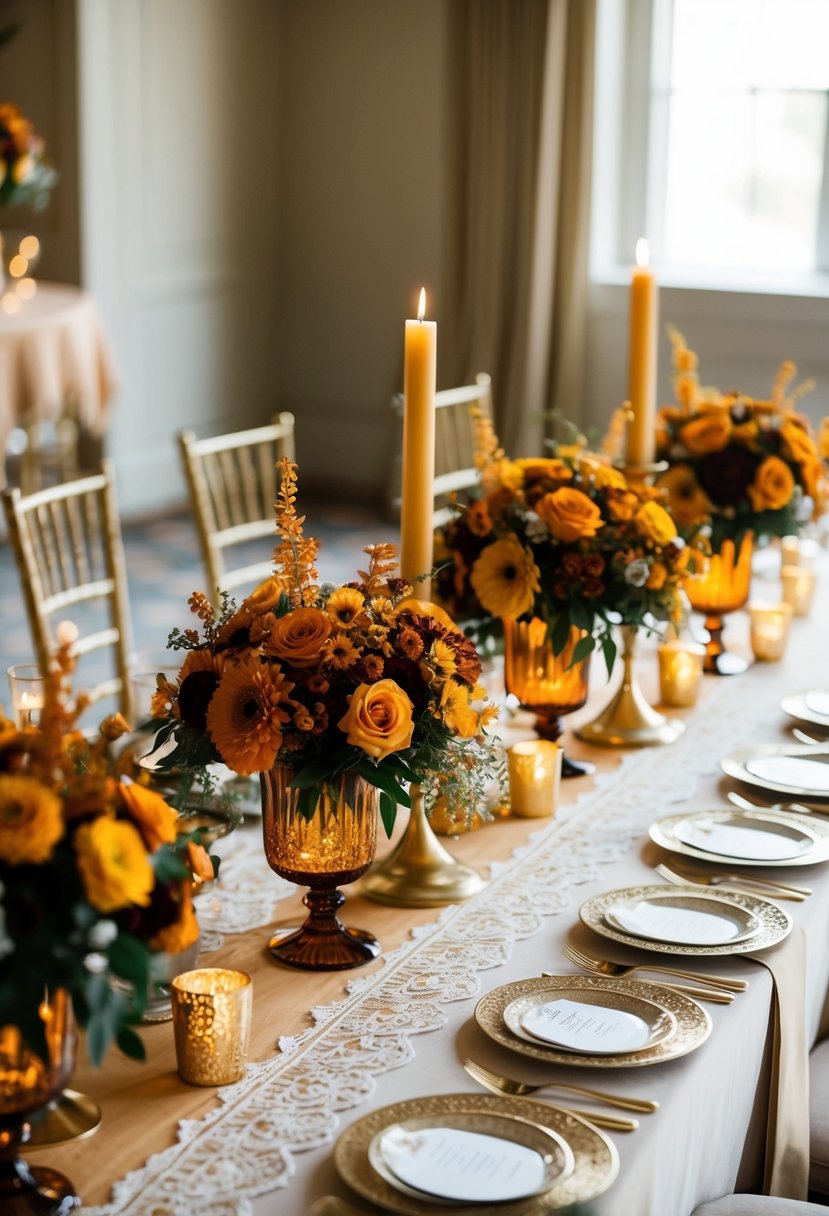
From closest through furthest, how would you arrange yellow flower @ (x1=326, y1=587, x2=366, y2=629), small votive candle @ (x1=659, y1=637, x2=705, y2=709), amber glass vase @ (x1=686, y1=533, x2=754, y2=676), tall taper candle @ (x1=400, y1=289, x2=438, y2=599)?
yellow flower @ (x1=326, y1=587, x2=366, y2=629) < tall taper candle @ (x1=400, y1=289, x2=438, y2=599) < small votive candle @ (x1=659, y1=637, x2=705, y2=709) < amber glass vase @ (x1=686, y1=533, x2=754, y2=676)

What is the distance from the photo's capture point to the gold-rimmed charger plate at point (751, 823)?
157 cm

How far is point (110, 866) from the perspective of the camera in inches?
35.3

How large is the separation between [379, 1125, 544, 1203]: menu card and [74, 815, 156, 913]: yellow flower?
0.92 ft

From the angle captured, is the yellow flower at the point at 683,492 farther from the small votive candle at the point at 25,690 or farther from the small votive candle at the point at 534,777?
the small votive candle at the point at 25,690

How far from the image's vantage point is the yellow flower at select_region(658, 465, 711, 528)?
222 centimetres

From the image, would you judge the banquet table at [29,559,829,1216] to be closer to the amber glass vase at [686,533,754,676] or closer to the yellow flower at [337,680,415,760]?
the yellow flower at [337,680,415,760]

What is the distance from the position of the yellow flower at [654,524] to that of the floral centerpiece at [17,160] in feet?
12.5

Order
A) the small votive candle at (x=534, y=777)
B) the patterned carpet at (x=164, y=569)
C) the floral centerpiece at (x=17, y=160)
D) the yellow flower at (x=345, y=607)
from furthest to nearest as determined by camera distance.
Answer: the floral centerpiece at (x=17, y=160) → the patterned carpet at (x=164, y=569) → the small votive candle at (x=534, y=777) → the yellow flower at (x=345, y=607)

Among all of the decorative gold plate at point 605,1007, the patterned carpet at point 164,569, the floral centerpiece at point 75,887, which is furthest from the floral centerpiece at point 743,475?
the patterned carpet at point 164,569

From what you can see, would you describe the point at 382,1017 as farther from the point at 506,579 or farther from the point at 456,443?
the point at 456,443

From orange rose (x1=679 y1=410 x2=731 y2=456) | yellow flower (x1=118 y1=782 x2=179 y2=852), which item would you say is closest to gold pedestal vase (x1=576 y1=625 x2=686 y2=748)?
orange rose (x1=679 y1=410 x2=731 y2=456)

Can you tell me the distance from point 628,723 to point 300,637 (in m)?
0.87

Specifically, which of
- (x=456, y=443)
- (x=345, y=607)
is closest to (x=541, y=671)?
(x=345, y=607)

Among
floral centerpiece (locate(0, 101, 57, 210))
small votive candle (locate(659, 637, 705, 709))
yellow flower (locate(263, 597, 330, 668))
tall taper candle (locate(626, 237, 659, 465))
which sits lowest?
small votive candle (locate(659, 637, 705, 709))
